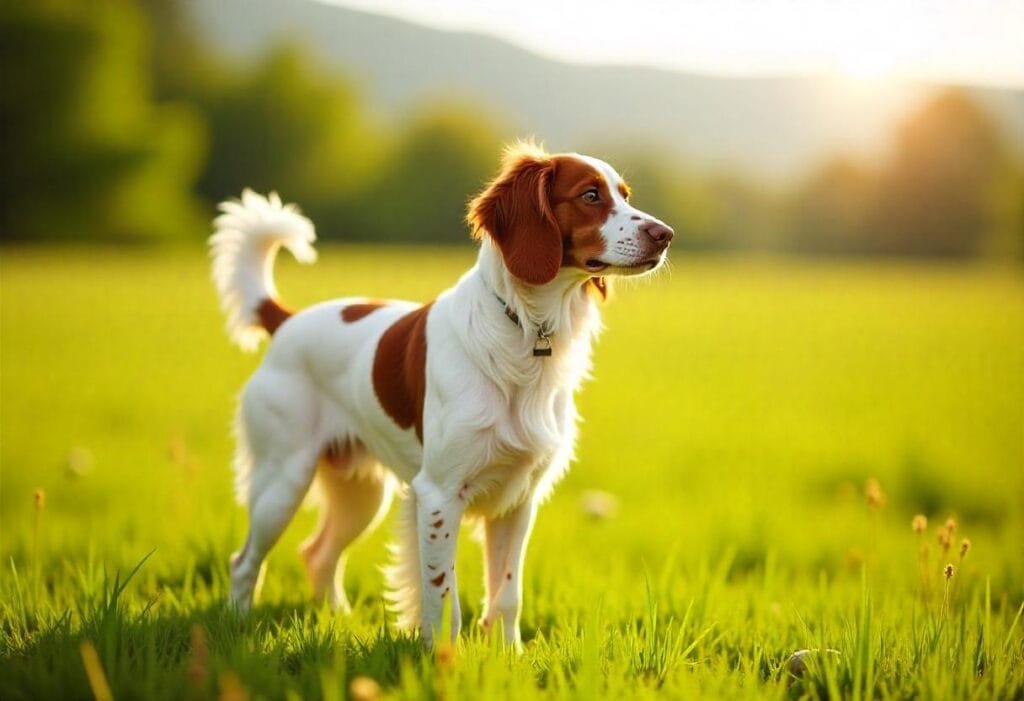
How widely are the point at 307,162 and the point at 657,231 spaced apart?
4715 cm

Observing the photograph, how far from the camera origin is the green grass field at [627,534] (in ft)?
9.86

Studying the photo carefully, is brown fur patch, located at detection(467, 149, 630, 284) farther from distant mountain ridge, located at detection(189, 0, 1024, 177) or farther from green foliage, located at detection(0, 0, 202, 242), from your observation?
distant mountain ridge, located at detection(189, 0, 1024, 177)

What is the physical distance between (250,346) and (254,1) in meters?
58.6

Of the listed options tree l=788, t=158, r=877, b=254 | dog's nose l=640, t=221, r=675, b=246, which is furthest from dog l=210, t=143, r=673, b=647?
tree l=788, t=158, r=877, b=254

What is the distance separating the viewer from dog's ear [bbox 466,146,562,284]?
346 centimetres

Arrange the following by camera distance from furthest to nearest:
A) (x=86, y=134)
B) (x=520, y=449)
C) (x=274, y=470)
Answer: (x=86, y=134)
(x=274, y=470)
(x=520, y=449)

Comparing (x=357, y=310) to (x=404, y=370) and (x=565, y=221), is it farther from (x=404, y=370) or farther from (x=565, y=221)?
(x=565, y=221)

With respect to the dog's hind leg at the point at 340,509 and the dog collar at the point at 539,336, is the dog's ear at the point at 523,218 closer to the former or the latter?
the dog collar at the point at 539,336

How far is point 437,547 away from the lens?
11.7 feet

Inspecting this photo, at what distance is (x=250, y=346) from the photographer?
473cm

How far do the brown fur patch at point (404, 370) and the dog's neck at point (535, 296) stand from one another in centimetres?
38

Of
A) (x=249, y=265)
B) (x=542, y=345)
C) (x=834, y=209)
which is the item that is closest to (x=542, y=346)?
(x=542, y=345)

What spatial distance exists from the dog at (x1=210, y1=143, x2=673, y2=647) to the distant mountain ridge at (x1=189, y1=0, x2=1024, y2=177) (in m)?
46.9

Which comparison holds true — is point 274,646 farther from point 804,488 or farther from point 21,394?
point 21,394
